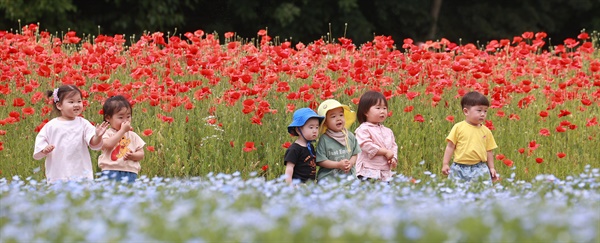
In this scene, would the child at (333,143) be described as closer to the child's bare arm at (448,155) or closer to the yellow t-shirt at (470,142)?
the child's bare arm at (448,155)

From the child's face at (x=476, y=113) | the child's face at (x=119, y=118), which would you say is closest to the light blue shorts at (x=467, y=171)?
the child's face at (x=476, y=113)

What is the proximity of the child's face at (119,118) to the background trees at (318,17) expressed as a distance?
44.8ft

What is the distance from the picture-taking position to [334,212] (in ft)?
15.1

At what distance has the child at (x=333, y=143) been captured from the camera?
7531 mm

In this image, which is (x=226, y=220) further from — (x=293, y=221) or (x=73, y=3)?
(x=73, y=3)

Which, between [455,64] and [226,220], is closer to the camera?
[226,220]

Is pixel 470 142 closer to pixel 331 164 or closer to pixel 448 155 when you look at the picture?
pixel 448 155

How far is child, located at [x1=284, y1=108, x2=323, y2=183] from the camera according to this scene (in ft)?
24.2

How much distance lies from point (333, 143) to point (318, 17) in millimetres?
17014

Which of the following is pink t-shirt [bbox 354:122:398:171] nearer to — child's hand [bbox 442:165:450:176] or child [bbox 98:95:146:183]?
child's hand [bbox 442:165:450:176]

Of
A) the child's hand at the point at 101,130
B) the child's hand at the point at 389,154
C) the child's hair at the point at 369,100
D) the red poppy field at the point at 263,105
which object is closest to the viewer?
the child's hand at the point at 101,130

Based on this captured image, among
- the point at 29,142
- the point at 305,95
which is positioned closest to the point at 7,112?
the point at 29,142

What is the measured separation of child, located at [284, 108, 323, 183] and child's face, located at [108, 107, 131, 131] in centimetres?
121

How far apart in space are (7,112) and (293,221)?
6398 mm
